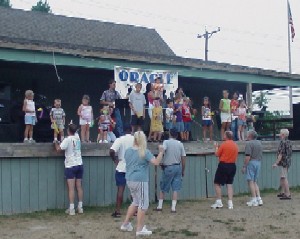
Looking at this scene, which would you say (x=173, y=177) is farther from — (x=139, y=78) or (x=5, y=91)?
(x=5, y=91)

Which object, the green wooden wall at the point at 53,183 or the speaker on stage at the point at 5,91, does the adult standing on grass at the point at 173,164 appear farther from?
the speaker on stage at the point at 5,91

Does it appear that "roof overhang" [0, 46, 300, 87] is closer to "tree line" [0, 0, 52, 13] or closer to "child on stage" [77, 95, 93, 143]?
"child on stage" [77, 95, 93, 143]

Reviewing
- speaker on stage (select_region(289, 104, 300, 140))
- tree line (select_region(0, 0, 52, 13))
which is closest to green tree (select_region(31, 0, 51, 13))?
tree line (select_region(0, 0, 52, 13))

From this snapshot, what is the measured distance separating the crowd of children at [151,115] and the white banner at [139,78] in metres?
A: 0.22

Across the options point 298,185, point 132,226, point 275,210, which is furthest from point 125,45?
point 132,226

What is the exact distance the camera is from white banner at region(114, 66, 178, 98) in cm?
1276

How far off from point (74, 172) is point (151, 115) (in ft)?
11.4

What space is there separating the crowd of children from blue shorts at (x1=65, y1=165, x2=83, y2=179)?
1.29 m

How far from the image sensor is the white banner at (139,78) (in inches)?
502

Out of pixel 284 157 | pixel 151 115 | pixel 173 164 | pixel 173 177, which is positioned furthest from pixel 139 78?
pixel 284 157

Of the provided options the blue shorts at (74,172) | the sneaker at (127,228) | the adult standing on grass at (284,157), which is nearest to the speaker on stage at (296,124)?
the adult standing on grass at (284,157)

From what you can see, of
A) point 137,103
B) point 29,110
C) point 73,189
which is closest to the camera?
point 73,189

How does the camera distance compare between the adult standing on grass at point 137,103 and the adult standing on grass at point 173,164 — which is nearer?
the adult standing on grass at point 173,164

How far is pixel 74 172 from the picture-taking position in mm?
9719
